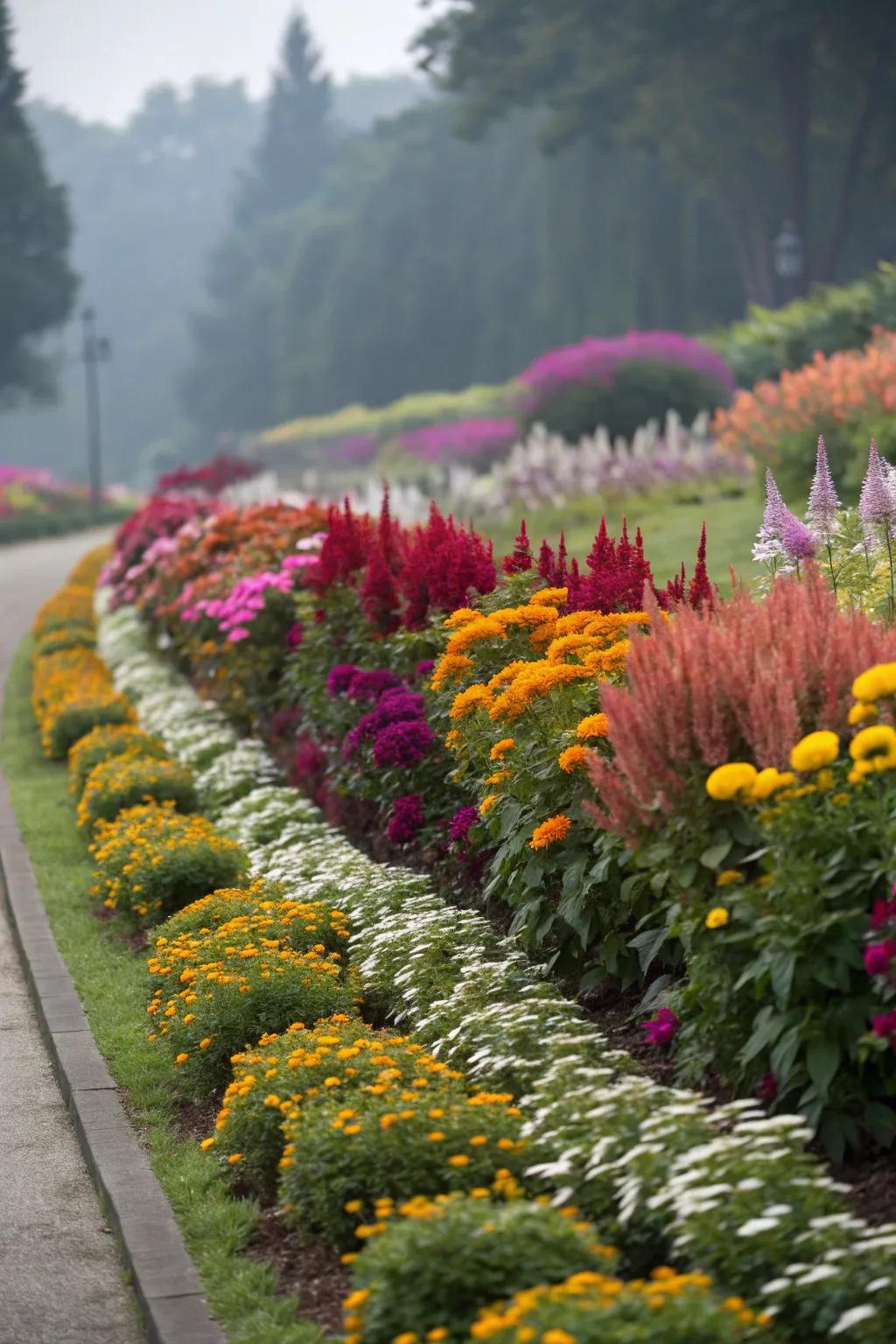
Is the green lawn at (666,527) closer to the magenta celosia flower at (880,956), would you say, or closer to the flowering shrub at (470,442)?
the flowering shrub at (470,442)

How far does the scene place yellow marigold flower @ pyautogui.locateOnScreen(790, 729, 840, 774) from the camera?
377 centimetres

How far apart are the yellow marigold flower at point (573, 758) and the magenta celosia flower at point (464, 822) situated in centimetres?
103

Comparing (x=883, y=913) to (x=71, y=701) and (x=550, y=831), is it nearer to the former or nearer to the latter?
(x=550, y=831)

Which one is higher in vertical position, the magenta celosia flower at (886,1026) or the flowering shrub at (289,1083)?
the magenta celosia flower at (886,1026)

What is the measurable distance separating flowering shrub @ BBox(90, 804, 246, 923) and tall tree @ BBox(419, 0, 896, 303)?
1022 inches

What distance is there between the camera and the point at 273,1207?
4.39 metres

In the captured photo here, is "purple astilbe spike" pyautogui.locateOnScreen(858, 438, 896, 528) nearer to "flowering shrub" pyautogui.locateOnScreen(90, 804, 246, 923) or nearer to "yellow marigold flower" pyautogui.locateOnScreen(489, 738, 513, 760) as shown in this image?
"yellow marigold flower" pyautogui.locateOnScreen(489, 738, 513, 760)

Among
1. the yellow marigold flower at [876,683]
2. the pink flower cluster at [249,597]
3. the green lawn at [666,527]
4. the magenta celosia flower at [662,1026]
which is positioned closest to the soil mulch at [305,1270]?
the magenta celosia flower at [662,1026]

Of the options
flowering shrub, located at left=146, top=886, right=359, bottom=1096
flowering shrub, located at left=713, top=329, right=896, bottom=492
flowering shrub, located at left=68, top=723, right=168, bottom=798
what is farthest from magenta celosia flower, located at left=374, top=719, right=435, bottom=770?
flowering shrub, located at left=713, top=329, right=896, bottom=492

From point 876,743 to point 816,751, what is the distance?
14cm

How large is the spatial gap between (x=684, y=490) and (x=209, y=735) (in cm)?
663

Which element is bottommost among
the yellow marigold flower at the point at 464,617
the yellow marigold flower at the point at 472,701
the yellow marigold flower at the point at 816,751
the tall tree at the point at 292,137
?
the yellow marigold flower at the point at 472,701

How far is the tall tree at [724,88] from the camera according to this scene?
1207 inches

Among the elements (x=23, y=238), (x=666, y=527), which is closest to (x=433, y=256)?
(x=23, y=238)
